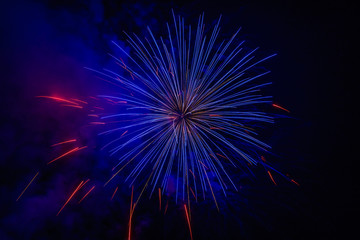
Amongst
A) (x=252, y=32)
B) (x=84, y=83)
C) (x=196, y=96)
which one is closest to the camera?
(x=196, y=96)

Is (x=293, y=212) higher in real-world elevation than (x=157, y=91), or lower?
lower

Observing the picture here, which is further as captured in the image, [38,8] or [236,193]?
[236,193]

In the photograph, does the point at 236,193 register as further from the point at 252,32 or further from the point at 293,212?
the point at 252,32

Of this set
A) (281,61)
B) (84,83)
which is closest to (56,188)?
(84,83)

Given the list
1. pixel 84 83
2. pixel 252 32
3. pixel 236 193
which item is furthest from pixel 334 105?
pixel 84 83

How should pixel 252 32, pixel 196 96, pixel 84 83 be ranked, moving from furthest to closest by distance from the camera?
pixel 84 83
pixel 252 32
pixel 196 96

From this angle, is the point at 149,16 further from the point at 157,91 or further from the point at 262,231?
the point at 262,231

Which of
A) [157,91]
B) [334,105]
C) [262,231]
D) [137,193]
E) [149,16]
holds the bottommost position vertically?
[262,231]
